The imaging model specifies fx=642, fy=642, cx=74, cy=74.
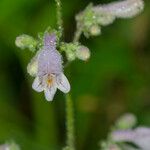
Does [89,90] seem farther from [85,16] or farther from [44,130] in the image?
[85,16]

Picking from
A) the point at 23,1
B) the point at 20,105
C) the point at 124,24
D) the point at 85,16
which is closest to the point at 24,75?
the point at 20,105

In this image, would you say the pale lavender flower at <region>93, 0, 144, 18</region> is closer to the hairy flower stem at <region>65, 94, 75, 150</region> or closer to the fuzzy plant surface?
the fuzzy plant surface

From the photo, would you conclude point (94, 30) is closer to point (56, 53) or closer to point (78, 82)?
point (56, 53)

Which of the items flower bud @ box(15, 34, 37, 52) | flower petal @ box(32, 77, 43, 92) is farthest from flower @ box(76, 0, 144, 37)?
flower petal @ box(32, 77, 43, 92)

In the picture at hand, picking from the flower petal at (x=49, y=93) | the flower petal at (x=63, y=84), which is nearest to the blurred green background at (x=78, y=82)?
the flower petal at (x=49, y=93)

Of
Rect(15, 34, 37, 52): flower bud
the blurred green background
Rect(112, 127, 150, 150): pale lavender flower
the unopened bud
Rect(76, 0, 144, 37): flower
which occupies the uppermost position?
the blurred green background

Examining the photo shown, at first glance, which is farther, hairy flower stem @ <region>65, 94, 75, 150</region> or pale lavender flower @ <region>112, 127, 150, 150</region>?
pale lavender flower @ <region>112, 127, 150, 150</region>

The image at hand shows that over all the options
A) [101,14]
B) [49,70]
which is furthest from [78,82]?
[49,70]
